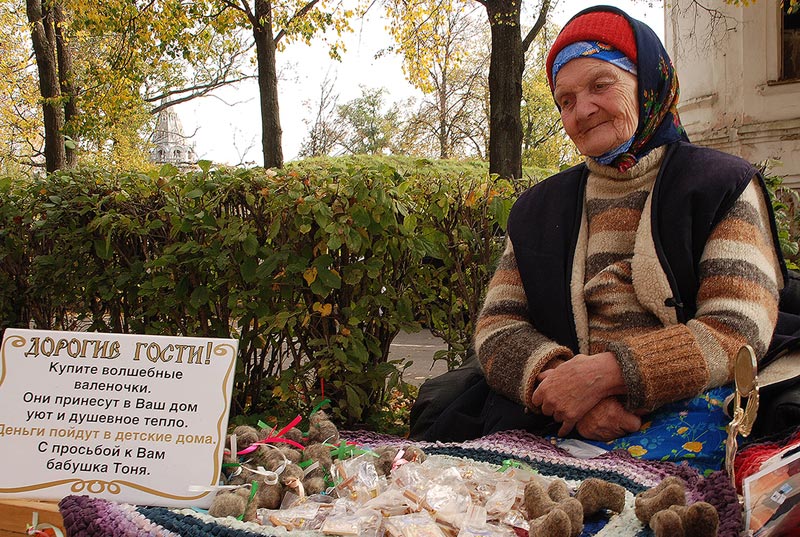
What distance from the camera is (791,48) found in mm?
13102

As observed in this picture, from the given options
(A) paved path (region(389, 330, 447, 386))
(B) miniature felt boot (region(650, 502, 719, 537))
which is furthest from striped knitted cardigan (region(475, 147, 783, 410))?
(A) paved path (region(389, 330, 447, 386))

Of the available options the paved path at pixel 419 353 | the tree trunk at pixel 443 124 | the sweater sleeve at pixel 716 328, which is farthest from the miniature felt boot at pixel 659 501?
the tree trunk at pixel 443 124

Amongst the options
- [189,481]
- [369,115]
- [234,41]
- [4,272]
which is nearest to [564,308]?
[189,481]

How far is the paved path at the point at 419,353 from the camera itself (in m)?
5.45

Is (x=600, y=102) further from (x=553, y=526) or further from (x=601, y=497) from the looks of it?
(x=553, y=526)

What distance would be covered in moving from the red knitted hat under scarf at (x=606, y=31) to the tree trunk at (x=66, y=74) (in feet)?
33.1

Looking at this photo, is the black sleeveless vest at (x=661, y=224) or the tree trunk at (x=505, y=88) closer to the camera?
the black sleeveless vest at (x=661, y=224)

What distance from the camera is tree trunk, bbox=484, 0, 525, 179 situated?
294 inches

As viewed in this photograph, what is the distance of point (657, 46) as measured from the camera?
2072 mm

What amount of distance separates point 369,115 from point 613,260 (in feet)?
173

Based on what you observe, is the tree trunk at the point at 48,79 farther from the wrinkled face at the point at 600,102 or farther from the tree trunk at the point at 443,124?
the tree trunk at the point at 443,124

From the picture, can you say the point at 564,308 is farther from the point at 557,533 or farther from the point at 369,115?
the point at 369,115

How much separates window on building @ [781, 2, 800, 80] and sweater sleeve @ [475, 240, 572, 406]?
1333cm

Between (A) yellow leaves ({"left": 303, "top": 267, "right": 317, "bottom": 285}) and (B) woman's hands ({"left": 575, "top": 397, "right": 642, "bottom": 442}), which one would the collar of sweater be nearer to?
Answer: (B) woman's hands ({"left": 575, "top": 397, "right": 642, "bottom": 442})
